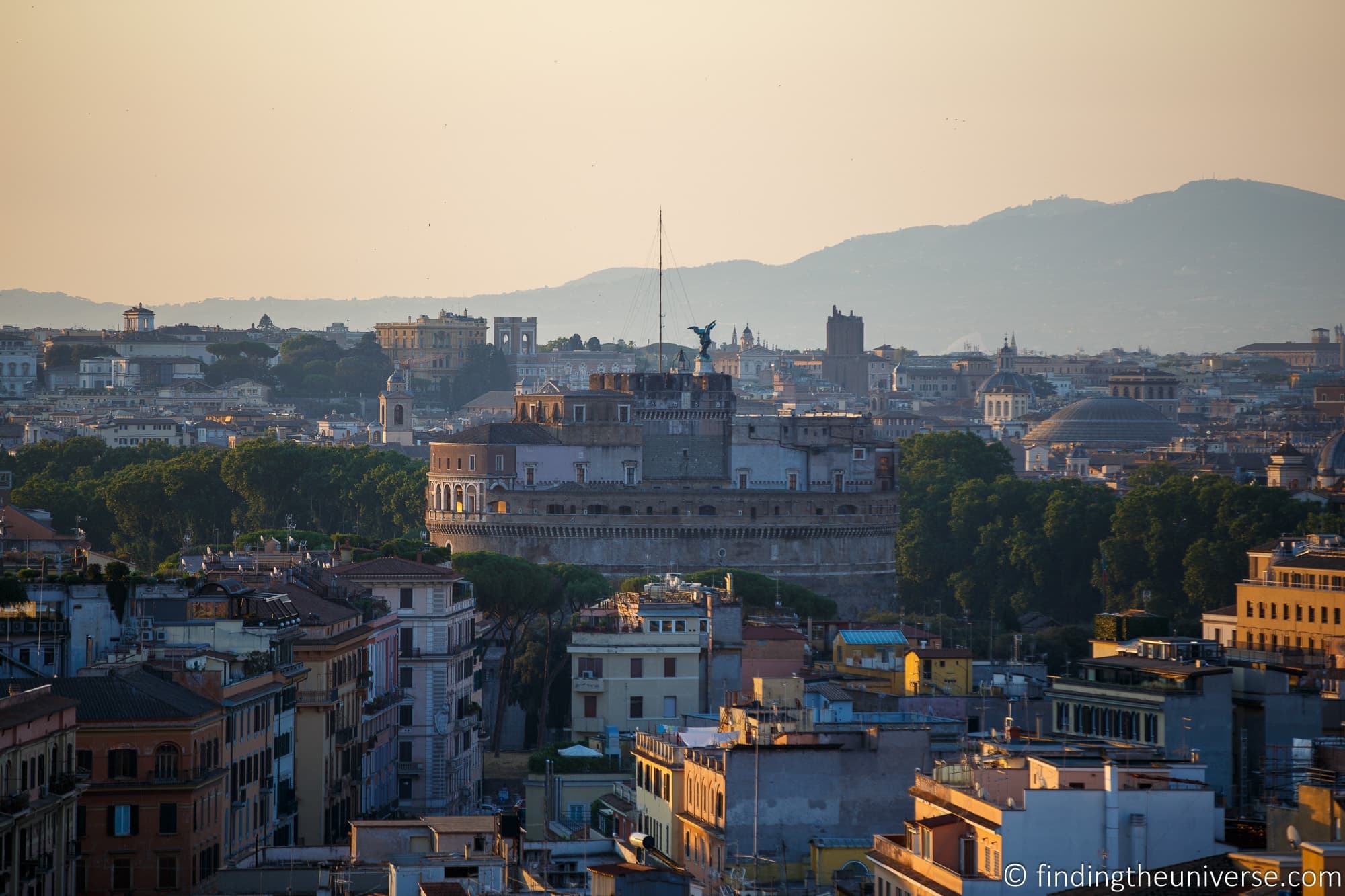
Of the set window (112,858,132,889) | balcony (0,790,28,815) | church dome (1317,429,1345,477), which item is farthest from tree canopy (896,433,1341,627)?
balcony (0,790,28,815)

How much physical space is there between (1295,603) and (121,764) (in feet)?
113

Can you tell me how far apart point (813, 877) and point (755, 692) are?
828 cm

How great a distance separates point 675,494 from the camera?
103 m

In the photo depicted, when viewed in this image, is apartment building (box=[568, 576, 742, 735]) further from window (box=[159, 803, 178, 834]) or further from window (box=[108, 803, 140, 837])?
window (box=[108, 803, 140, 837])

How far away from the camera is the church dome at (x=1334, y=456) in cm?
13362

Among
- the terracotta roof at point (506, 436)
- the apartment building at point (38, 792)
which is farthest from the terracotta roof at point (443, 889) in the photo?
the terracotta roof at point (506, 436)

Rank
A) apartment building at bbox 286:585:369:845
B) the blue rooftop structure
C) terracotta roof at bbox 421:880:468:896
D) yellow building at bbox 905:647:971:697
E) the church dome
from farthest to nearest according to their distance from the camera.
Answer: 1. the church dome
2. the blue rooftop structure
3. yellow building at bbox 905:647:971:697
4. apartment building at bbox 286:585:369:845
5. terracotta roof at bbox 421:880:468:896

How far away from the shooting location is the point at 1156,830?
1219 inches

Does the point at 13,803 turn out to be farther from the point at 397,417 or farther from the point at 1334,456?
the point at 397,417

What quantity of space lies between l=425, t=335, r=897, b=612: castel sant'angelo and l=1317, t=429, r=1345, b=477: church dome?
3344 cm

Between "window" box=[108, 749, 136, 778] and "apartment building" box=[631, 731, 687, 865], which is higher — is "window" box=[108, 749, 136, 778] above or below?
above

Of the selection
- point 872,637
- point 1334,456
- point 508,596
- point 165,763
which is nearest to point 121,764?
point 165,763

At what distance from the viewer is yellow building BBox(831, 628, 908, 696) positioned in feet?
184

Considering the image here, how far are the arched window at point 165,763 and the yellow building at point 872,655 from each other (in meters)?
18.5
